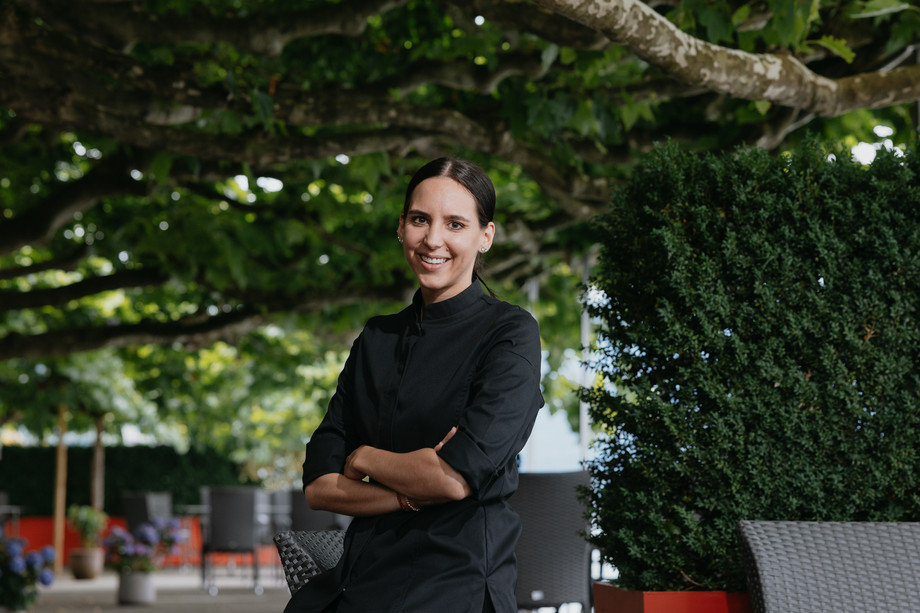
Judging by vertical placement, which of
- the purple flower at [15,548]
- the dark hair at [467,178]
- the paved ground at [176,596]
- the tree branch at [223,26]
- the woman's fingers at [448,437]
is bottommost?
the paved ground at [176,596]

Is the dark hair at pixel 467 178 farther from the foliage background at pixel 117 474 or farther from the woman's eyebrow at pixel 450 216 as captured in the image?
the foliage background at pixel 117 474

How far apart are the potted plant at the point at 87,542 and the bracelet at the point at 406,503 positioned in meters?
13.4

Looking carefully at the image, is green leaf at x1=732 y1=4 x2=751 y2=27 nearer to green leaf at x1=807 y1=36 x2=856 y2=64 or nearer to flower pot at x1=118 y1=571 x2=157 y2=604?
green leaf at x1=807 y1=36 x2=856 y2=64

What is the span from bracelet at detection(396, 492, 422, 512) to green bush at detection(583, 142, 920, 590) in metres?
1.40

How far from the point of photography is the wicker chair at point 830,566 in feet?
9.29

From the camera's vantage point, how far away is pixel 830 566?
288 centimetres

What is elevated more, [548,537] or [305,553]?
[305,553]

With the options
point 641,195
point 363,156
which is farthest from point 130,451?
point 641,195

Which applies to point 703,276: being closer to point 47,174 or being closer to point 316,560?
point 316,560

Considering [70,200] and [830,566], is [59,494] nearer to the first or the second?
[70,200]

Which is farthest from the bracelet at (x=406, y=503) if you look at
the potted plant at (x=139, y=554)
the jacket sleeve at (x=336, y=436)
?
the potted plant at (x=139, y=554)

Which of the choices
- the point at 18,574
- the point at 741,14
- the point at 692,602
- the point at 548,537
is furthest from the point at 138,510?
the point at 692,602

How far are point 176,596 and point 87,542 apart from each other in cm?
374

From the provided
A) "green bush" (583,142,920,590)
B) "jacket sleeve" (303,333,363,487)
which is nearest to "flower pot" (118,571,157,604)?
"green bush" (583,142,920,590)
